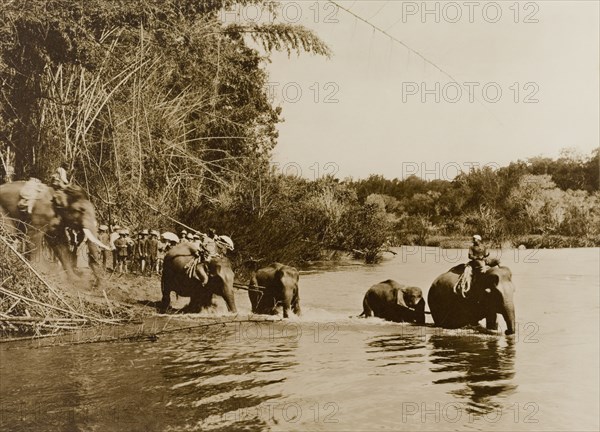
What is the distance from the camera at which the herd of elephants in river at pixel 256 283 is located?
7.98ft

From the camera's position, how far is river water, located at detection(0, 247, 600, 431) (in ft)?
6.89

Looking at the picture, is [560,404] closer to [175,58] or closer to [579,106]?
[579,106]

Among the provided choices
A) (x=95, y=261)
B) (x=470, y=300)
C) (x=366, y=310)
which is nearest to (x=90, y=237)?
(x=95, y=261)

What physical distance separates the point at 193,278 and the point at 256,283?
29 centimetres

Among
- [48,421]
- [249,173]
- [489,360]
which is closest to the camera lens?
[48,421]

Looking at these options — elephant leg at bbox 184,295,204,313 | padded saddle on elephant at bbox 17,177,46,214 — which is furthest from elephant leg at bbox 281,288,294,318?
padded saddle on elephant at bbox 17,177,46,214

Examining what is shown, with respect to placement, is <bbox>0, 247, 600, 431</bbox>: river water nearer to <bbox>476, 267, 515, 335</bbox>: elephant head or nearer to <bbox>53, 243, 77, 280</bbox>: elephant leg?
<bbox>476, 267, 515, 335</bbox>: elephant head

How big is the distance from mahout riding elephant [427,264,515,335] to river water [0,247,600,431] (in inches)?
1.5

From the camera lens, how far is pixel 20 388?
2270 millimetres

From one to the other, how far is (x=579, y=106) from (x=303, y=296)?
1.38 m

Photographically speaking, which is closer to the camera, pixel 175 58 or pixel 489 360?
pixel 489 360

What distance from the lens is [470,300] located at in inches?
97.5

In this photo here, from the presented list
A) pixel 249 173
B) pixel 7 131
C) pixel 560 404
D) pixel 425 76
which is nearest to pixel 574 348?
pixel 560 404

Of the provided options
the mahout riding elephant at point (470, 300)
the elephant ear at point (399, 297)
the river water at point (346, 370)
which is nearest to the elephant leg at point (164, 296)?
the river water at point (346, 370)
